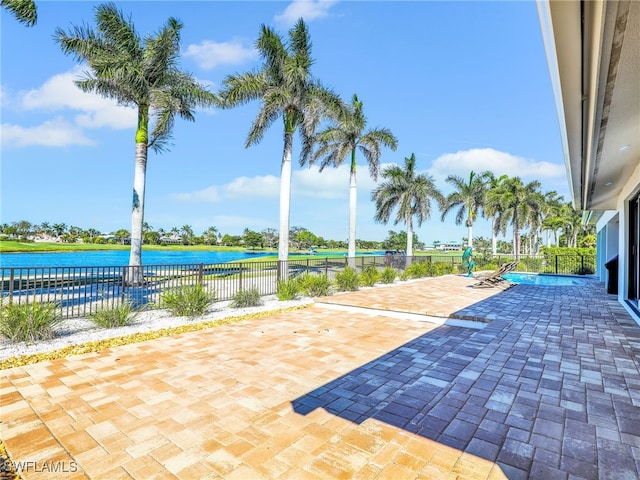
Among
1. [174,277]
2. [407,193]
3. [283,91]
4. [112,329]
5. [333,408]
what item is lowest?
[112,329]

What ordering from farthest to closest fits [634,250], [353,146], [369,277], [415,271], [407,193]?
[407,193]
[353,146]
[415,271]
[369,277]
[634,250]

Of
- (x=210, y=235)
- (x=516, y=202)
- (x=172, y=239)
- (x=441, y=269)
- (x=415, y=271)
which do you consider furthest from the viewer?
(x=210, y=235)

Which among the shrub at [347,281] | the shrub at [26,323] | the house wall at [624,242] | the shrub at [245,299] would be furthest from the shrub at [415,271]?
the shrub at [26,323]

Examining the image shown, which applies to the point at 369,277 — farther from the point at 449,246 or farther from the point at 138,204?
the point at 449,246

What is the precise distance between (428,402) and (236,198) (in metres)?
49.5

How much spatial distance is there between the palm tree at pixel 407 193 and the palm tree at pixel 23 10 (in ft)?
60.2

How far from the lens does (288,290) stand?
28.8 ft

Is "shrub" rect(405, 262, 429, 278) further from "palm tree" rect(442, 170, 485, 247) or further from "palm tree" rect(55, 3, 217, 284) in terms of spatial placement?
"palm tree" rect(55, 3, 217, 284)

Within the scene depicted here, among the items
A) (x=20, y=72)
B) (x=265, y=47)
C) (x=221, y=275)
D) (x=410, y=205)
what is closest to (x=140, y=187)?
(x=20, y=72)

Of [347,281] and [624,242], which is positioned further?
[347,281]

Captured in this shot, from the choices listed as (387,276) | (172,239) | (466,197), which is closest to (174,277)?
(387,276)

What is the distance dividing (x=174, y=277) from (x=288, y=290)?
9.70ft

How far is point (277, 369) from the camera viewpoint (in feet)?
12.1

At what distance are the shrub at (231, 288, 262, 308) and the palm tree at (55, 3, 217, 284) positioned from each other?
5736mm
